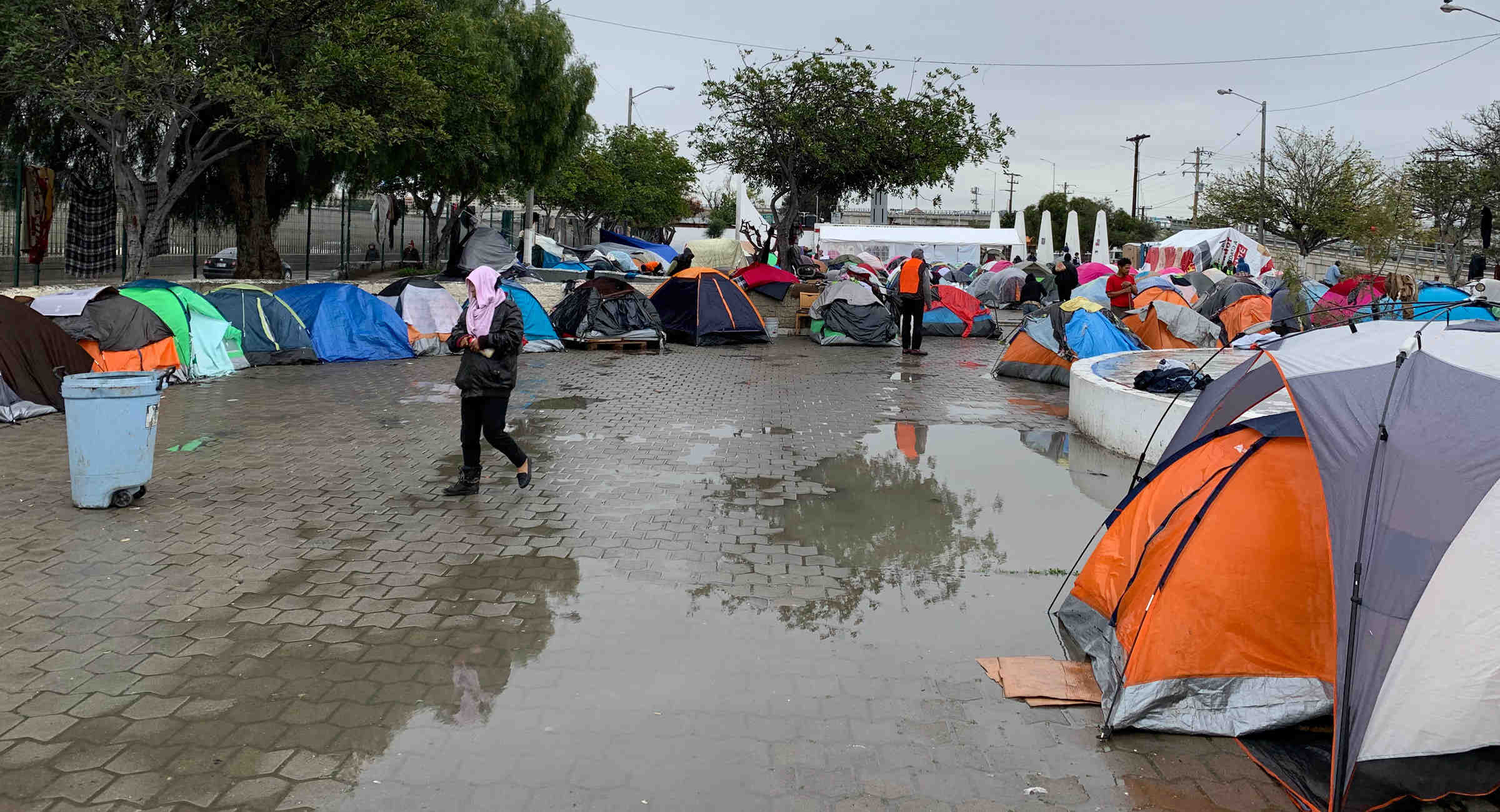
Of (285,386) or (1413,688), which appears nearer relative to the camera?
(1413,688)

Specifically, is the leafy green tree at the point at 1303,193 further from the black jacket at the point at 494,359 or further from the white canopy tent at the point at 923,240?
the black jacket at the point at 494,359

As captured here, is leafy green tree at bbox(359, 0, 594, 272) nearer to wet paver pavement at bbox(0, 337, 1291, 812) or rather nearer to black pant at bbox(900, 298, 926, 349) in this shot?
black pant at bbox(900, 298, 926, 349)

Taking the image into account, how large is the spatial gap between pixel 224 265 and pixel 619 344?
871cm

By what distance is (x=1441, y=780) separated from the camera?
3.67m

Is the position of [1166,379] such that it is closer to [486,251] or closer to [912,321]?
[912,321]

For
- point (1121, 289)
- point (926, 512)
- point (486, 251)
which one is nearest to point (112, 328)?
point (926, 512)

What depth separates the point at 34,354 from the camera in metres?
9.80

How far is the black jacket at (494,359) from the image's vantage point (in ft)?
24.3

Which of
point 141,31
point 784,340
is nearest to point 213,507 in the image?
point 141,31

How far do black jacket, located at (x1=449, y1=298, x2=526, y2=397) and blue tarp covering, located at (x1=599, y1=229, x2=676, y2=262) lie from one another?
33.0 meters

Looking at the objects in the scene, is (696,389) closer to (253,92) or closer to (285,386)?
(285,386)

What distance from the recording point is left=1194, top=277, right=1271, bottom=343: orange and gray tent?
1695cm

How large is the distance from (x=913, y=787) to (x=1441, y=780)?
184 cm

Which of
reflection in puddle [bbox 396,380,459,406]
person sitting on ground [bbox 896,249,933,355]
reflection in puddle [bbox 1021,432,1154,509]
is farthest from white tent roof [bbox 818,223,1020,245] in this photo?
reflection in puddle [bbox 1021,432,1154,509]
